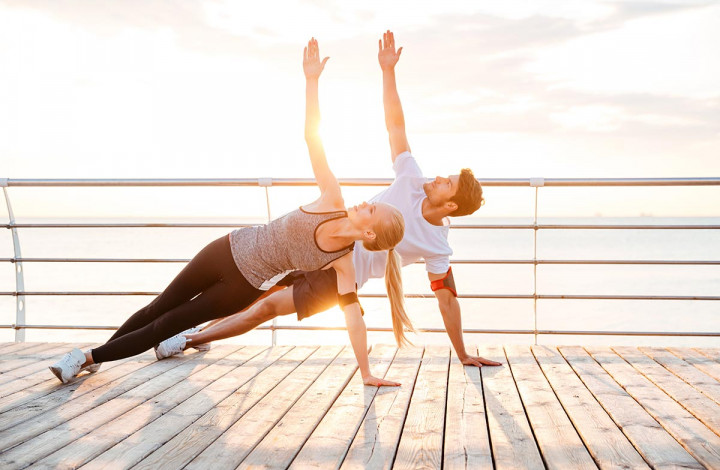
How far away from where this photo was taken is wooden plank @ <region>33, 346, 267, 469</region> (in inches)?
86.4

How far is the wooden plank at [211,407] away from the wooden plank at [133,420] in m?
0.02

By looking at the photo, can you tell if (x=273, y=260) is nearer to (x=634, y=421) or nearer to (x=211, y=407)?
(x=211, y=407)

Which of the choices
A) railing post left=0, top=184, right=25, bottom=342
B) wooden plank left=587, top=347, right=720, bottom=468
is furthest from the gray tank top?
railing post left=0, top=184, right=25, bottom=342

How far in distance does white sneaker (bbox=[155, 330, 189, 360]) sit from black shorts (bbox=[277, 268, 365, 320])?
A: 2.55 ft

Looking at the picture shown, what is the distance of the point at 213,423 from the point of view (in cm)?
259

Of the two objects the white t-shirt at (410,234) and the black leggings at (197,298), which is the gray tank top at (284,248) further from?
the white t-shirt at (410,234)

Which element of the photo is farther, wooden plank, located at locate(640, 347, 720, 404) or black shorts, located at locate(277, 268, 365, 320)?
black shorts, located at locate(277, 268, 365, 320)

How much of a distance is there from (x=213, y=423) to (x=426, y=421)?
0.78m

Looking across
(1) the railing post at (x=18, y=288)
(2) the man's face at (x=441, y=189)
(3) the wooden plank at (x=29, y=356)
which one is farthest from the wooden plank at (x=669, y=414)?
(1) the railing post at (x=18, y=288)

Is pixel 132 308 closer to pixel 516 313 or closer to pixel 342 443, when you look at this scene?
pixel 516 313

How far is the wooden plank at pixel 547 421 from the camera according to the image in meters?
2.20

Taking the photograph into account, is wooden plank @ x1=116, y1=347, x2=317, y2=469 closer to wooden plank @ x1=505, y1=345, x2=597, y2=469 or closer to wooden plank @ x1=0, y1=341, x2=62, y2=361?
wooden plank @ x1=505, y1=345, x2=597, y2=469

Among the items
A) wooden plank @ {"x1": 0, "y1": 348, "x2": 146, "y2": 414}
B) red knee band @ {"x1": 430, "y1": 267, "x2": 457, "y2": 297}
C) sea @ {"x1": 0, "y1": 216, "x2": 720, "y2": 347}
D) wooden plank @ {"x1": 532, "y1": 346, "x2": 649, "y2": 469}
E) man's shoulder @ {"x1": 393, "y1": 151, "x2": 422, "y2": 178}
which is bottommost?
sea @ {"x1": 0, "y1": 216, "x2": 720, "y2": 347}

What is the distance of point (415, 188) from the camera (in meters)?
3.64
